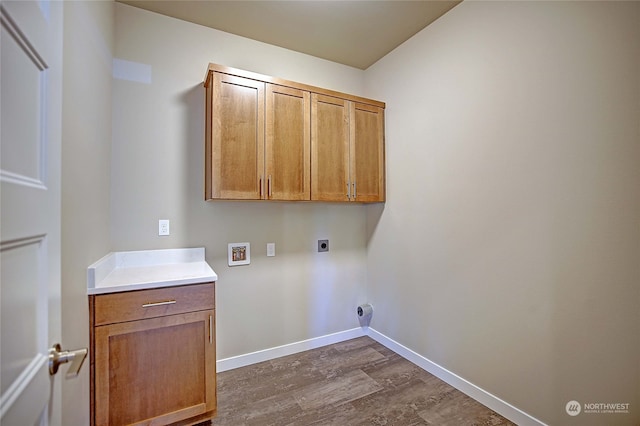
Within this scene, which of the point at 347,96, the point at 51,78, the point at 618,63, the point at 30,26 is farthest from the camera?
the point at 347,96

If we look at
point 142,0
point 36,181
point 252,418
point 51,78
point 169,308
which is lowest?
point 252,418

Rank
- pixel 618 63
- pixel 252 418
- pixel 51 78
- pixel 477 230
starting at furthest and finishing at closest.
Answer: pixel 477 230 < pixel 252 418 < pixel 618 63 < pixel 51 78

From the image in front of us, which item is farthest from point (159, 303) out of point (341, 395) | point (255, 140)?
point (341, 395)

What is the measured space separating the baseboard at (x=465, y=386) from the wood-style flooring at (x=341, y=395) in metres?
0.04

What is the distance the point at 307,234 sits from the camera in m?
2.62

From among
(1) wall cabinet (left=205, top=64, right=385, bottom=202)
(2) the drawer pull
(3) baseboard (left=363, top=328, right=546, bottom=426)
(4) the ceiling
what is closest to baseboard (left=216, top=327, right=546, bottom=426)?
A: (3) baseboard (left=363, top=328, right=546, bottom=426)

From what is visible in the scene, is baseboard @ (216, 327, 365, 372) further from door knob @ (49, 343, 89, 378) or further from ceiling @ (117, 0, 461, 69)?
ceiling @ (117, 0, 461, 69)

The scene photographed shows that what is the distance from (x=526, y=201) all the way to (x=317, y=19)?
72.4 inches

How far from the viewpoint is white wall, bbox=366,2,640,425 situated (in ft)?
4.39

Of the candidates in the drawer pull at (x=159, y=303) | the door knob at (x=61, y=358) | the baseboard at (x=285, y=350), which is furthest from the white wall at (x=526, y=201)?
the door knob at (x=61, y=358)

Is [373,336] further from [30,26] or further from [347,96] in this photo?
[30,26]

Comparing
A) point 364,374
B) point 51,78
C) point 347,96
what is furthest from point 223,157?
point 364,374

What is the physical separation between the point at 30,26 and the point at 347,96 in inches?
83.5

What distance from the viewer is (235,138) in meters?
2.00
